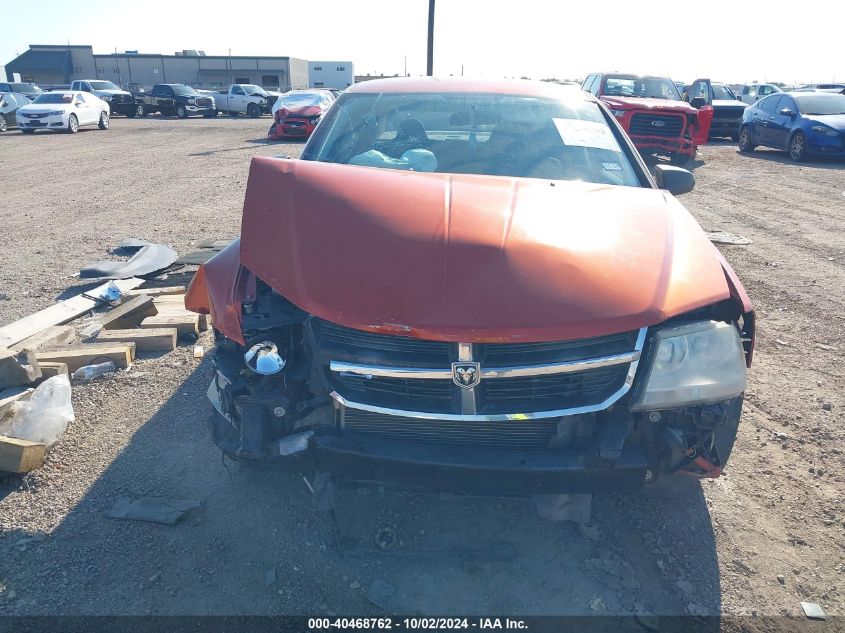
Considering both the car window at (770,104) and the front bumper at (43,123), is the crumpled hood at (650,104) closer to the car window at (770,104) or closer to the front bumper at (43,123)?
the car window at (770,104)

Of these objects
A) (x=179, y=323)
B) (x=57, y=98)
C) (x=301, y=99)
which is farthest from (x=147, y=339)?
(x=57, y=98)

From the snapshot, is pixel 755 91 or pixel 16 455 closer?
pixel 16 455

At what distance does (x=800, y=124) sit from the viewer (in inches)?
582

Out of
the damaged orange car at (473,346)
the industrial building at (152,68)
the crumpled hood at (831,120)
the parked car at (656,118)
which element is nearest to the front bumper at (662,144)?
the parked car at (656,118)

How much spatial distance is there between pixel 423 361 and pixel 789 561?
1763 mm

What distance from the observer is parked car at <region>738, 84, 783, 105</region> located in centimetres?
3171

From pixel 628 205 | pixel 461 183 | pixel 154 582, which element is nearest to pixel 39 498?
pixel 154 582

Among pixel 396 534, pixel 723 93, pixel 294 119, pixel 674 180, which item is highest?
pixel 723 93

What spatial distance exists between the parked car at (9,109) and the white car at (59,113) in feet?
3.83

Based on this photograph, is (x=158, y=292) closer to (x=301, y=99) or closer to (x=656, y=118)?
(x=656, y=118)

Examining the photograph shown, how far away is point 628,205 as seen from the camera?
2941 mm

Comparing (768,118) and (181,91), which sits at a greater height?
(768,118)

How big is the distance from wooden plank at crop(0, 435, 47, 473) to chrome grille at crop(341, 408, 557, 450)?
5.49 ft

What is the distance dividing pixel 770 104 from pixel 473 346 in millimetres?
17238
